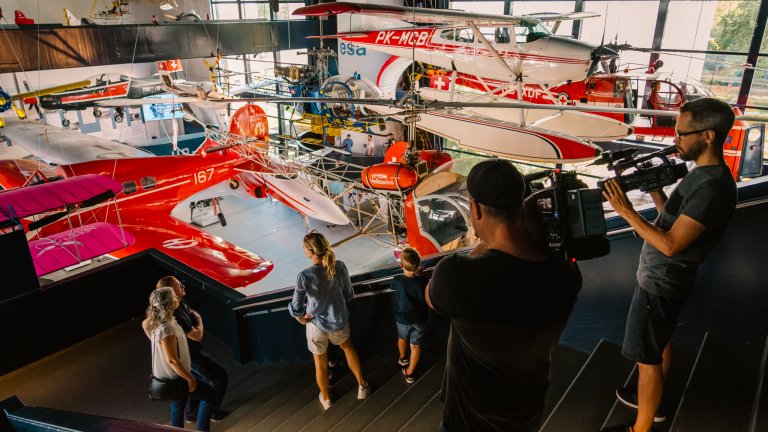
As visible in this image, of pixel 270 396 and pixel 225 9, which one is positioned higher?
pixel 225 9

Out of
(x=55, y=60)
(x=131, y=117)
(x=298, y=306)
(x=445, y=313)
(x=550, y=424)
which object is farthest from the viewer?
(x=131, y=117)

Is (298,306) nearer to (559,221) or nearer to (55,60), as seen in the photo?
(559,221)

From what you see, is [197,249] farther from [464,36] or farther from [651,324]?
[651,324]

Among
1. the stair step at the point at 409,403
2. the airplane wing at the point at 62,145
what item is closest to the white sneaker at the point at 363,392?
the stair step at the point at 409,403

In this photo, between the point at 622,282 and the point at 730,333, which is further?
the point at 622,282

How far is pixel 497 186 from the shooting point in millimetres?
1288

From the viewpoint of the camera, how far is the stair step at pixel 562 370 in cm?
295

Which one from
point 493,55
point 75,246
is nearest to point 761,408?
point 75,246

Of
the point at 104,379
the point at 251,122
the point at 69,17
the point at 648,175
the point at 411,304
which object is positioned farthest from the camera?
the point at 69,17

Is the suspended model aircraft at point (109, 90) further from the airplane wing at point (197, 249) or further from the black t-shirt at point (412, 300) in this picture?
the black t-shirt at point (412, 300)

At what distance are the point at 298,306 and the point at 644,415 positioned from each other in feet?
7.56

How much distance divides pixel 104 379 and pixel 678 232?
471 centimetres

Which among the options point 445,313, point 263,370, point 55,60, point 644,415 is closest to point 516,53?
point 263,370

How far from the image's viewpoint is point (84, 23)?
8984 millimetres
